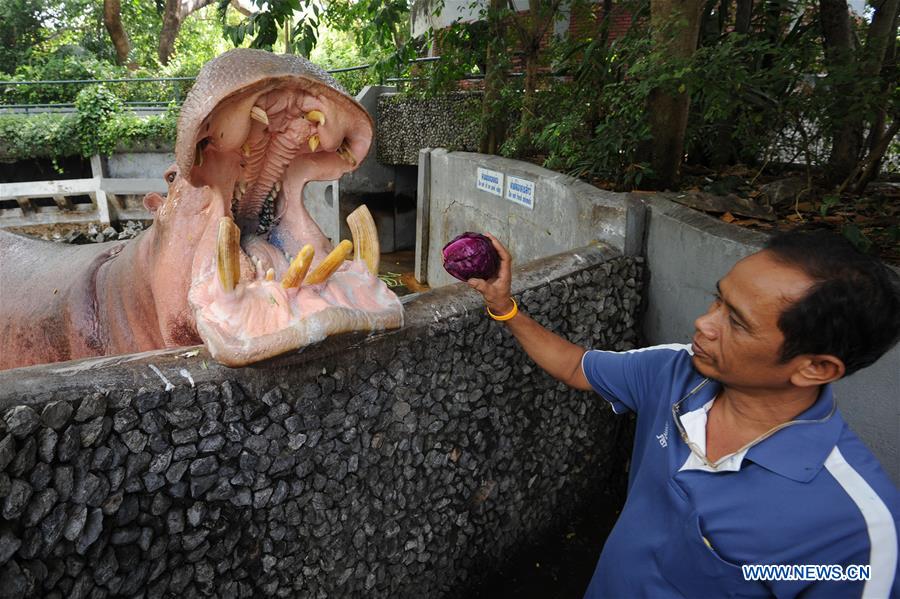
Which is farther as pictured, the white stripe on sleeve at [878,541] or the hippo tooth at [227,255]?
the hippo tooth at [227,255]

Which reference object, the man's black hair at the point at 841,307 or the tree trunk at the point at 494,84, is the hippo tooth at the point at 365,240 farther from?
the tree trunk at the point at 494,84

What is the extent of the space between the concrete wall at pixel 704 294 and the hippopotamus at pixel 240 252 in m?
1.63

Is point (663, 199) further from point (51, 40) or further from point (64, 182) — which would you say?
point (51, 40)

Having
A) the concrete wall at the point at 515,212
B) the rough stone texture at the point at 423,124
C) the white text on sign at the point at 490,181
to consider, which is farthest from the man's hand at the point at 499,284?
the rough stone texture at the point at 423,124

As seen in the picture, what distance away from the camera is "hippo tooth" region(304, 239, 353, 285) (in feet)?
5.24

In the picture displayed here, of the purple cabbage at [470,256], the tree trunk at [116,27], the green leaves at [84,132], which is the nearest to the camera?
the purple cabbage at [470,256]

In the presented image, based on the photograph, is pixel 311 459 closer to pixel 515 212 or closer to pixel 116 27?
pixel 515 212

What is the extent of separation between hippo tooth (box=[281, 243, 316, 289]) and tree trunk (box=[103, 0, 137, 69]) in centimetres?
1735

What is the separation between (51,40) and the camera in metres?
18.3

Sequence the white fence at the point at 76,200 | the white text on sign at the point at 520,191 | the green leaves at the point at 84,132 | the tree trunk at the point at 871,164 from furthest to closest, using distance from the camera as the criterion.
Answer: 1. the green leaves at the point at 84,132
2. the white fence at the point at 76,200
3. the white text on sign at the point at 520,191
4. the tree trunk at the point at 871,164

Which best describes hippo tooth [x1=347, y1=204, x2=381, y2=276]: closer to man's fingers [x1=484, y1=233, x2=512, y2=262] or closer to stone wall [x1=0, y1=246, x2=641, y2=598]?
stone wall [x1=0, y1=246, x2=641, y2=598]

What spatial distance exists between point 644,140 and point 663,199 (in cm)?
73

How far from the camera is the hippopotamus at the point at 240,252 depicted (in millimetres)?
1588

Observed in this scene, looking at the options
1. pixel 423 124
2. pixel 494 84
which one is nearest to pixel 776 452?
pixel 494 84
